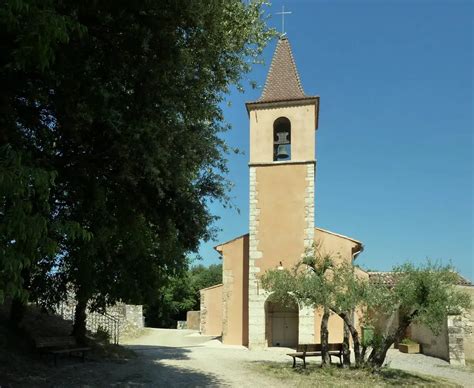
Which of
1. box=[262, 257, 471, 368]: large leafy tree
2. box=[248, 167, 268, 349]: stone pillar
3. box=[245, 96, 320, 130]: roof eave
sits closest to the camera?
box=[262, 257, 471, 368]: large leafy tree

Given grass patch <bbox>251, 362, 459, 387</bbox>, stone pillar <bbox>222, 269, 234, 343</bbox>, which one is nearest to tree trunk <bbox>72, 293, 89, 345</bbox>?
grass patch <bbox>251, 362, 459, 387</bbox>

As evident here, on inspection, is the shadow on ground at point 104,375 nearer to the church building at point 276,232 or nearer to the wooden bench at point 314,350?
the wooden bench at point 314,350

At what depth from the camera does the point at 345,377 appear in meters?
13.2

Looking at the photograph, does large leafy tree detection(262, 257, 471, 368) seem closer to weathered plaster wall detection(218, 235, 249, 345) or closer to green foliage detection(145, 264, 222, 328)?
weathered plaster wall detection(218, 235, 249, 345)

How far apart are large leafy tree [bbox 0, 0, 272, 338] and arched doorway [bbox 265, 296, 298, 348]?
1472 cm

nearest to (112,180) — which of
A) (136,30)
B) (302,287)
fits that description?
(136,30)

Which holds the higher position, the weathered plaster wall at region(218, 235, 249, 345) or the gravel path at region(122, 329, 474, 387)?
the weathered plaster wall at region(218, 235, 249, 345)

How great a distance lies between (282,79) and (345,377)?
670 inches

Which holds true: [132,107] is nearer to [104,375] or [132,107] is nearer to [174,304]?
[104,375]

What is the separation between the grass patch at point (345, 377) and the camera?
40.6 ft

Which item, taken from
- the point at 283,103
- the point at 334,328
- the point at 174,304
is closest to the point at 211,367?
the point at 334,328

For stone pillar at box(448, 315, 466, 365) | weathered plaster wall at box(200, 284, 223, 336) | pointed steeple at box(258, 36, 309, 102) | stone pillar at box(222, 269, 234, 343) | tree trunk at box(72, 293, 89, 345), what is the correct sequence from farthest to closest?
weathered plaster wall at box(200, 284, 223, 336)
pointed steeple at box(258, 36, 309, 102)
stone pillar at box(222, 269, 234, 343)
stone pillar at box(448, 315, 466, 365)
tree trunk at box(72, 293, 89, 345)

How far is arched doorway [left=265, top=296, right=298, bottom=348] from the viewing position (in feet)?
79.7

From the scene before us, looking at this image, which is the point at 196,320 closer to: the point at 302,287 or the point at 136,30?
the point at 302,287
